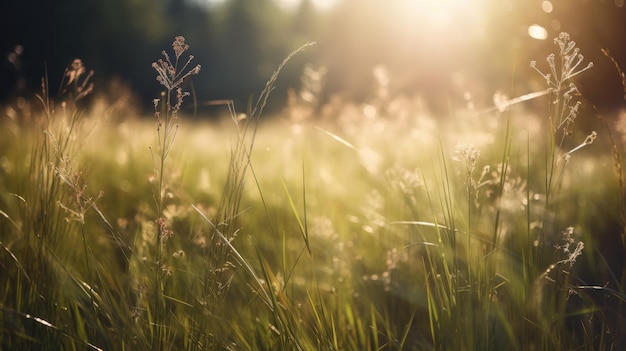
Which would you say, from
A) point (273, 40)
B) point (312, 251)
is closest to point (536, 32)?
point (312, 251)

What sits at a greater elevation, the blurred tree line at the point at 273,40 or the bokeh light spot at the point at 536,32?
the blurred tree line at the point at 273,40

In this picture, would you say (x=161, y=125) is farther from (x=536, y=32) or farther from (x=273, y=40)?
(x=273, y=40)

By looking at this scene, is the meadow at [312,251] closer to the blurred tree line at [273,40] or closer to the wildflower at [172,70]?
the wildflower at [172,70]

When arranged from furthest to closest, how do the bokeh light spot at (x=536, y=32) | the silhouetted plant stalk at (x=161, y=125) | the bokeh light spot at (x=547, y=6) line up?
the bokeh light spot at (x=547, y=6)
the bokeh light spot at (x=536, y=32)
the silhouetted plant stalk at (x=161, y=125)

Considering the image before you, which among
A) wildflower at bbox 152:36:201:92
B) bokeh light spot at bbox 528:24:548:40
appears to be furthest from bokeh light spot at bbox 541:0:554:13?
wildflower at bbox 152:36:201:92

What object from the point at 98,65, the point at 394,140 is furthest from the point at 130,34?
the point at 394,140

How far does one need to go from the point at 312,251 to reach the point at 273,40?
40915 millimetres

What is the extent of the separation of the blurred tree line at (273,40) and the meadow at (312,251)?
95cm

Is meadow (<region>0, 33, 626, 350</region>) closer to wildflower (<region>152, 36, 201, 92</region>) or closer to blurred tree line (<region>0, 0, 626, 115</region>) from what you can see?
wildflower (<region>152, 36, 201, 92</region>)

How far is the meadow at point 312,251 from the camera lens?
4.15ft

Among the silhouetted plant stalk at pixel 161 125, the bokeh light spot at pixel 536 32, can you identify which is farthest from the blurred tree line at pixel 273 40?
the silhouetted plant stalk at pixel 161 125

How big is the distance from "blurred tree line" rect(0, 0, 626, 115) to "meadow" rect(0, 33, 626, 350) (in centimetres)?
95

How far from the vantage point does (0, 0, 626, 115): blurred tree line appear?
423cm

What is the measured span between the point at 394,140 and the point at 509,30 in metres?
1.44
